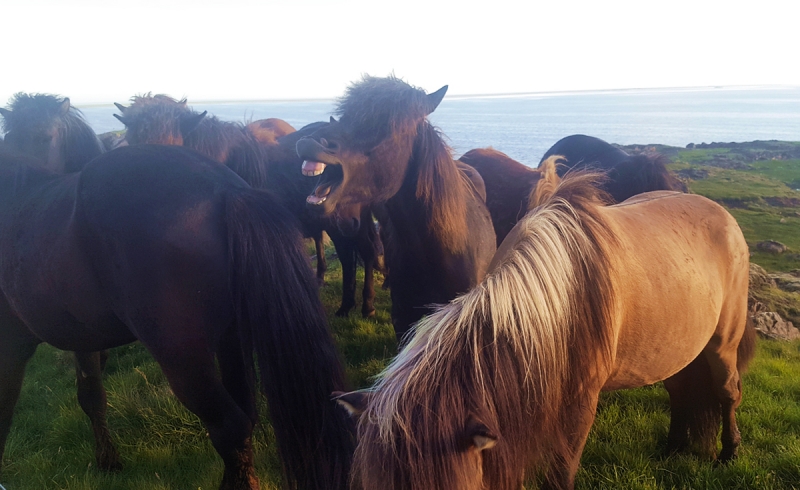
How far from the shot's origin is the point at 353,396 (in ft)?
4.94

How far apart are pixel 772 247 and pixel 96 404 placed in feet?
38.7

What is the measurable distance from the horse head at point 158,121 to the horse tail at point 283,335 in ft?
9.92

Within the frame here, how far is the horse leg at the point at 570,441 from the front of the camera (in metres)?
1.86

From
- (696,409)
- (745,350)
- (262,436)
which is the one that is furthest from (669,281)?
(262,436)

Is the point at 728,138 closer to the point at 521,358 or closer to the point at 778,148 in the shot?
the point at 778,148

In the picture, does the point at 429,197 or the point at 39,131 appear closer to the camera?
the point at 429,197

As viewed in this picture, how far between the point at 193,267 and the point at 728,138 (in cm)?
5060

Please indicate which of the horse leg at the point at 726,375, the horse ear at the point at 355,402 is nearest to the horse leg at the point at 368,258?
the horse leg at the point at 726,375

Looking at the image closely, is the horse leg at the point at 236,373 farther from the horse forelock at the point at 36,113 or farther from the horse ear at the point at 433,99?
the horse forelock at the point at 36,113

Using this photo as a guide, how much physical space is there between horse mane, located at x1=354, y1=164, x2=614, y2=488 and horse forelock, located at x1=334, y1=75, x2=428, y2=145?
1.13 metres

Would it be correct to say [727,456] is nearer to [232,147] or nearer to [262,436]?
[262,436]

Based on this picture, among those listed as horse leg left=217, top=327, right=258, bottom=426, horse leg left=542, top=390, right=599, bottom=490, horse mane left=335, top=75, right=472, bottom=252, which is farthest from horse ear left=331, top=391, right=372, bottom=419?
horse mane left=335, top=75, right=472, bottom=252

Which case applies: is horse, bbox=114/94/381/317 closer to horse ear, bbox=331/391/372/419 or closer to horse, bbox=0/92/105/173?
horse, bbox=0/92/105/173

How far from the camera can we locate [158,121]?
4.66 meters
